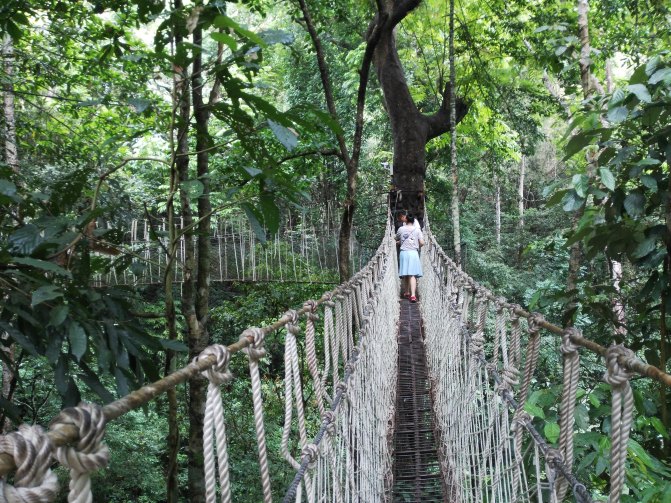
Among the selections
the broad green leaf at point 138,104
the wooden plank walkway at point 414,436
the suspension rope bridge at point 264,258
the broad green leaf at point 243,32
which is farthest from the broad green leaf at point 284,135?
the suspension rope bridge at point 264,258

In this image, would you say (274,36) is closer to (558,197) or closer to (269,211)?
(269,211)

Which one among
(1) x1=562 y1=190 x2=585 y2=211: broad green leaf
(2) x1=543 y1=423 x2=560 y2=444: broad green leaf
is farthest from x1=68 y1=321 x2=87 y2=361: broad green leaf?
(1) x1=562 y1=190 x2=585 y2=211: broad green leaf

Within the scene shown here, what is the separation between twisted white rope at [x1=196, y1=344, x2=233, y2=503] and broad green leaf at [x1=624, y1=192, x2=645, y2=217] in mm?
1217

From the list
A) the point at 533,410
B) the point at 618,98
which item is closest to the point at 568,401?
the point at 533,410

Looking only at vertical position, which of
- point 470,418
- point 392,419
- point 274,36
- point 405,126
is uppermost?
point 405,126

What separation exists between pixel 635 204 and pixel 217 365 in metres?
1.25

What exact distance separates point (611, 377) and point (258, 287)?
4.57 metres

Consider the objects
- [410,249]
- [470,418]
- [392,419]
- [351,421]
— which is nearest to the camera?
[351,421]

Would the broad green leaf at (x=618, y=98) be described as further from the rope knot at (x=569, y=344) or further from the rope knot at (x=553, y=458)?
the rope knot at (x=553, y=458)

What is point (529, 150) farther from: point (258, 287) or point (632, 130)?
point (632, 130)

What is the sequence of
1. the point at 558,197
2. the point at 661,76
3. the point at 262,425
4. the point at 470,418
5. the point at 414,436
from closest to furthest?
1. the point at 262,425
2. the point at 661,76
3. the point at 558,197
4. the point at 470,418
5. the point at 414,436

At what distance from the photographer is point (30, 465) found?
0.30m

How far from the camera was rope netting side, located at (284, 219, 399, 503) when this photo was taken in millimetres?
923

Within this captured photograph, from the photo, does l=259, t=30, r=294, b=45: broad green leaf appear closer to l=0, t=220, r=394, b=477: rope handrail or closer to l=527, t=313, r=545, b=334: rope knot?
l=0, t=220, r=394, b=477: rope handrail
